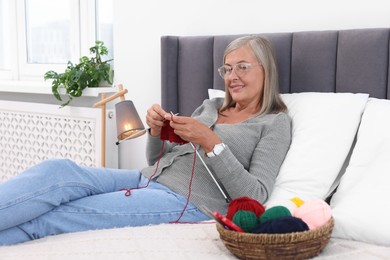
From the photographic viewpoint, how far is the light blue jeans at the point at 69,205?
4.41 ft

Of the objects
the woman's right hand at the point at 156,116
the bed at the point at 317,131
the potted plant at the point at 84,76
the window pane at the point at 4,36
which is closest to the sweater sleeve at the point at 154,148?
the woman's right hand at the point at 156,116

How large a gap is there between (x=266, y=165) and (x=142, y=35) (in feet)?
3.94

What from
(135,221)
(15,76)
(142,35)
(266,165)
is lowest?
(135,221)

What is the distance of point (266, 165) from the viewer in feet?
5.17

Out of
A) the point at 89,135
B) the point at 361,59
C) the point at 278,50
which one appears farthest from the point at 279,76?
the point at 89,135

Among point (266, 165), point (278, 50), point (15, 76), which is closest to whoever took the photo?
point (266, 165)

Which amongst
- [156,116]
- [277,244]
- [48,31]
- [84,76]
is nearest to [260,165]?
[156,116]

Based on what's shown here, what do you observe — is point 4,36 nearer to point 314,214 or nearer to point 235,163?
point 235,163

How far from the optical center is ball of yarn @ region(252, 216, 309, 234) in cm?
111

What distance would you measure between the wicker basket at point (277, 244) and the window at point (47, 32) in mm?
1907

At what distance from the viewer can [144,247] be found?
120 centimetres

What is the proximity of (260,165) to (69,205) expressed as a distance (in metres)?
0.60

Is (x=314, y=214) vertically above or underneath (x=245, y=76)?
underneath

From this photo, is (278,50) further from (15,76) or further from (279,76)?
(15,76)
